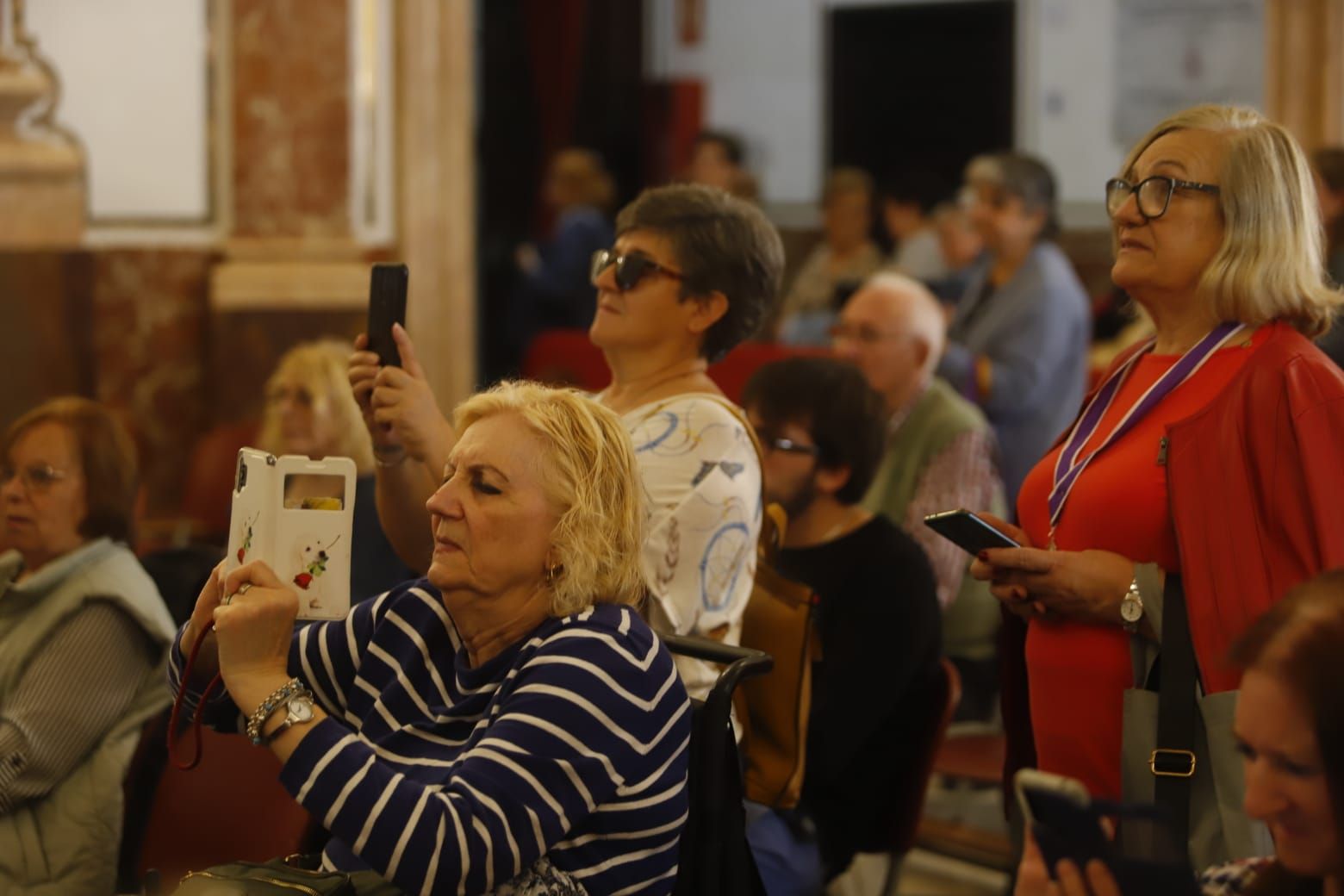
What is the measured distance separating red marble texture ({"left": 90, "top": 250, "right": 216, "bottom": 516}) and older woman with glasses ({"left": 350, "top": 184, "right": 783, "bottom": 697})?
391 centimetres

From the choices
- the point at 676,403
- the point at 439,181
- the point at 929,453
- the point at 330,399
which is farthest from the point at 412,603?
the point at 439,181

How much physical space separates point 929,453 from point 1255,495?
2055 mm

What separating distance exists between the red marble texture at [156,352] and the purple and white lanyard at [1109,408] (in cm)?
452

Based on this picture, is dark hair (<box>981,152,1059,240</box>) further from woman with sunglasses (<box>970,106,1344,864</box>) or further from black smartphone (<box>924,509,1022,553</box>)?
black smartphone (<box>924,509,1022,553</box>)

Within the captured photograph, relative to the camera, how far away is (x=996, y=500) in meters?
4.27

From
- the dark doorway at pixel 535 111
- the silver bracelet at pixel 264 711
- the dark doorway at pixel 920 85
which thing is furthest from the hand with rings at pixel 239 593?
the dark doorway at pixel 920 85

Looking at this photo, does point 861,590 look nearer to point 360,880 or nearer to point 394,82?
point 360,880

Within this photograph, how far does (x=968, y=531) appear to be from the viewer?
2361 millimetres

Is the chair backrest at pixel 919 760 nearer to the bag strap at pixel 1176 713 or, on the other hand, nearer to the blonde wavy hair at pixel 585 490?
the bag strap at pixel 1176 713

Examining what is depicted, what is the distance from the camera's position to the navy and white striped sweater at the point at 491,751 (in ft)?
6.23

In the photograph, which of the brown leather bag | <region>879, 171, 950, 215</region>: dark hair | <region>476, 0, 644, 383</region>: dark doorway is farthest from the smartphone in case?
<region>476, 0, 644, 383</region>: dark doorway

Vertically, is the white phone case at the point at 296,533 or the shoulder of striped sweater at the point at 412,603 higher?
the white phone case at the point at 296,533

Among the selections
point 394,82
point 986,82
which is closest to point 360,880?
point 394,82

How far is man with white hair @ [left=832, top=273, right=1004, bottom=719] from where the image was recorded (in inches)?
161
